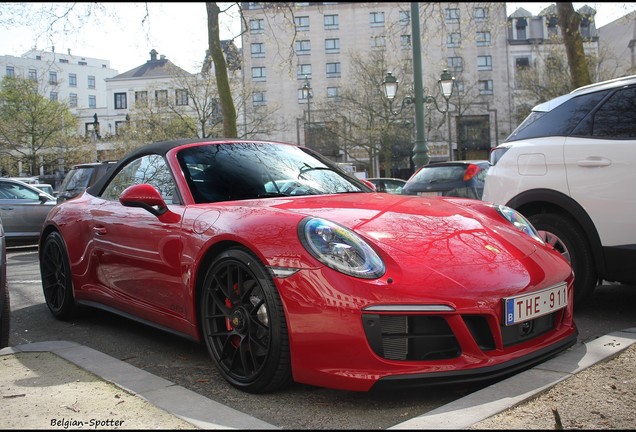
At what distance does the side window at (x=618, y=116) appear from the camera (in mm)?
4298

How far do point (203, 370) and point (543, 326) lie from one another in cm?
185

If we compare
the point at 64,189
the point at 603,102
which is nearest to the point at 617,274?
the point at 603,102

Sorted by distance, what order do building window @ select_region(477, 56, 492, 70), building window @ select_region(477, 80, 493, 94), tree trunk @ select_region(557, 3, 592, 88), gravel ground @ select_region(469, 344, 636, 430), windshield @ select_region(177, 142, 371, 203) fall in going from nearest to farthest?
1. gravel ground @ select_region(469, 344, 636, 430)
2. windshield @ select_region(177, 142, 371, 203)
3. tree trunk @ select_region(557, 3, 592, 88)
4. building window @ select_region(477, 80, 493, 94)
5. building window @ select_region(477, 56, 492, 70)

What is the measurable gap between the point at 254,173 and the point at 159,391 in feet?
4.91

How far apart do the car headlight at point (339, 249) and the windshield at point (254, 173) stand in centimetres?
81

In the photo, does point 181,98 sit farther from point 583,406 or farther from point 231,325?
point 583,406

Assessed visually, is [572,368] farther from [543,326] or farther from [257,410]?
[257,410]

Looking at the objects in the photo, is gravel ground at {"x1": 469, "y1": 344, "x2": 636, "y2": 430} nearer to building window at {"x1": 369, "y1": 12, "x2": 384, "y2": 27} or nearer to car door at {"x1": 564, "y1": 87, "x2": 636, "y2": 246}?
car door at {"x1": 564, "y1": 87, "x2": 636, "y2": 246}

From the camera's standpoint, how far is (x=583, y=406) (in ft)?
8.12

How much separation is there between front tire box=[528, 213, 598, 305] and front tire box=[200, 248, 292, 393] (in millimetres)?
2505

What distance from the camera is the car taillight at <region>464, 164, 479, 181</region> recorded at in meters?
10.6

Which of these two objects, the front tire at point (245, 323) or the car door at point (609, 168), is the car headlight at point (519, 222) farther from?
the front tire at point (245, 323)

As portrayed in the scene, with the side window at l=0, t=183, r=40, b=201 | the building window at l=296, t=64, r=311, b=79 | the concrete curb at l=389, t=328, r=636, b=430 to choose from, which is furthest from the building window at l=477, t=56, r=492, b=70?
the concrete curb at l=389, t=328, r=636, b=430

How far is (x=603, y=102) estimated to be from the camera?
14.8 feet
